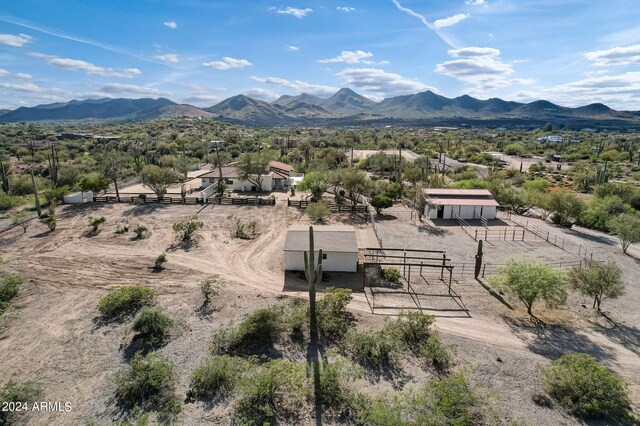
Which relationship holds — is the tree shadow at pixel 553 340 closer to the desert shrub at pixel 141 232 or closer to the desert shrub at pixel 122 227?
the desert shrub at pixel 141 232

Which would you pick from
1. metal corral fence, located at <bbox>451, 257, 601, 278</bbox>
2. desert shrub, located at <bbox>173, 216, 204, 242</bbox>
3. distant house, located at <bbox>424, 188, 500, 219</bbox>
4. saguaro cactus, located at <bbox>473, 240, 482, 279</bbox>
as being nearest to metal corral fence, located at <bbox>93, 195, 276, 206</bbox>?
desert shrub, located at <bbox>173, 216, 204, 242</bbox>

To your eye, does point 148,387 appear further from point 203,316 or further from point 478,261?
point 478,261

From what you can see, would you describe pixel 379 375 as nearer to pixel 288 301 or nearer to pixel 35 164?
pixel 288 301

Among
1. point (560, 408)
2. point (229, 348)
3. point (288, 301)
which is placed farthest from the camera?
point (288, 301)

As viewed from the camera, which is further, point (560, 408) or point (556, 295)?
point (556, 295)

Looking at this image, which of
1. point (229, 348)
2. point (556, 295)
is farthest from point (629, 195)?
point (229, 348)

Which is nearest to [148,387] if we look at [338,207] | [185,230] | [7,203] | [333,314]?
[333,314]
